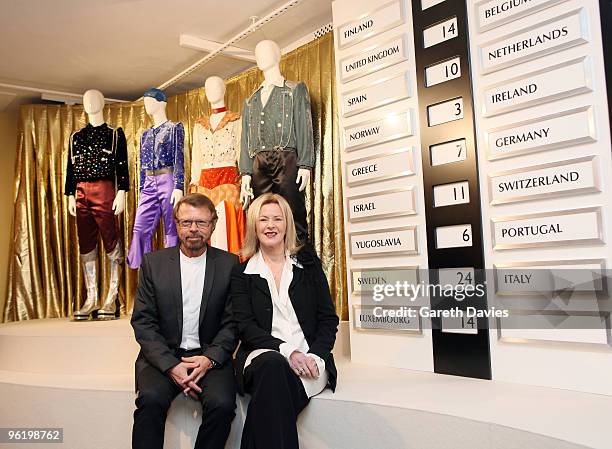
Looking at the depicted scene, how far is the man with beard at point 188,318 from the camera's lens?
2135mm

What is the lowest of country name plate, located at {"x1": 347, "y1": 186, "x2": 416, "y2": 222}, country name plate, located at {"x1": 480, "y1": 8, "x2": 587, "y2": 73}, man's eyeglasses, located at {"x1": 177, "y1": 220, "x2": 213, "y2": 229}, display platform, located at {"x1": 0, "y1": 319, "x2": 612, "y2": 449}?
display platform, located at {"x1": 0, "y1": 319, "x2": 612, "y2": 449}

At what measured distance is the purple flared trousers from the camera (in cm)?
417

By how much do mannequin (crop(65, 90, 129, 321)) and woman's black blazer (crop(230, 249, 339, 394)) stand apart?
2408mm

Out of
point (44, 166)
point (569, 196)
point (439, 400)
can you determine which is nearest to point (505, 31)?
point (569, 196)

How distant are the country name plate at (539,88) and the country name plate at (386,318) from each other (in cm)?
104

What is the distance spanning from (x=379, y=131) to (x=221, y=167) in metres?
1.48

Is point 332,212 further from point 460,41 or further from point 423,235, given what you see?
point 460,41

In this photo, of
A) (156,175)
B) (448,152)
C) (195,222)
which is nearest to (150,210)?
(156,175)

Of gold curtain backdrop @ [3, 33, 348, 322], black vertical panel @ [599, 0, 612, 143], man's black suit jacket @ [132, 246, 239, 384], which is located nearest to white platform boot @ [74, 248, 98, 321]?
gold curtain backdrop @ [3, 33, 348, 322]

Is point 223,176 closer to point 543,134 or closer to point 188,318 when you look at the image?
point 188,318

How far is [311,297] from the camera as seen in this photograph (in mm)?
2299

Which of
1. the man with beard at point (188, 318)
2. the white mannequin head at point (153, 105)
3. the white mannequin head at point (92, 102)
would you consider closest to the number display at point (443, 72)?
the man with beard at point (188, 318)

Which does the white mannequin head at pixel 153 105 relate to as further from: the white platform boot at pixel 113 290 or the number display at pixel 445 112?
the number display at pixel 445 112

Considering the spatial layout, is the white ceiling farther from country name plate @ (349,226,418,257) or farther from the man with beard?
the man with beard
